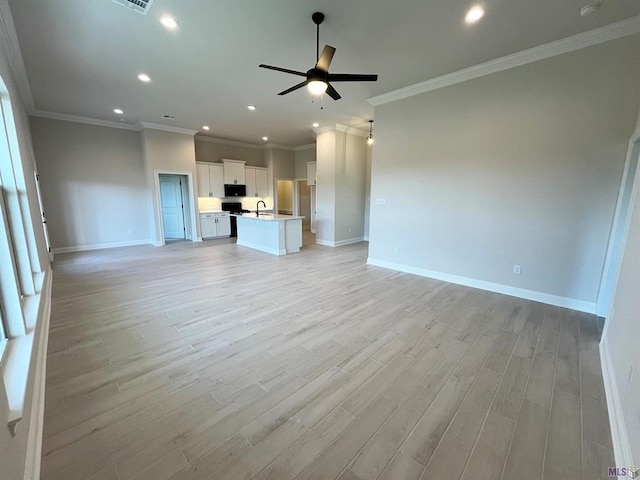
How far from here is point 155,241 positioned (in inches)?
283

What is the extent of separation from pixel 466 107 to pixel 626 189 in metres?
2.09

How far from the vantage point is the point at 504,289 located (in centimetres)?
376

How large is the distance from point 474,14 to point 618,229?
277 centimetres

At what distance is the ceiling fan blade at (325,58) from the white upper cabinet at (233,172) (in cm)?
657

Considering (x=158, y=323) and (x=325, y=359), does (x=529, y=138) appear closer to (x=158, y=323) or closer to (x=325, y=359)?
(x=325, y=359)

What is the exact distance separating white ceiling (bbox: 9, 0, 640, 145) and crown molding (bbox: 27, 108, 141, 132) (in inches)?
41.6

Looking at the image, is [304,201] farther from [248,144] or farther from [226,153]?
[226,153]

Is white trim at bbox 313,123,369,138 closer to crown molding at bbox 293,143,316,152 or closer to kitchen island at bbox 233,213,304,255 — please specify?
crown molding at bbox 293,143,316,152

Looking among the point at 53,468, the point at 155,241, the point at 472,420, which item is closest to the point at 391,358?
the point at 472,420

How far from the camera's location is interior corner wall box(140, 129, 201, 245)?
22.0 feet

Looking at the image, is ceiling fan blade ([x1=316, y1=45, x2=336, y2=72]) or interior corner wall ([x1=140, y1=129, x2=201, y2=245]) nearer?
ceiling fan blade ([x1=316, y1=45, x2=336, y2=72])

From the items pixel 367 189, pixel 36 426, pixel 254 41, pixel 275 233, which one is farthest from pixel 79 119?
pixel 367 189

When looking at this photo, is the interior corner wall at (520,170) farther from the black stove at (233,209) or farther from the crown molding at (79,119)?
the crown molding at (79,119)

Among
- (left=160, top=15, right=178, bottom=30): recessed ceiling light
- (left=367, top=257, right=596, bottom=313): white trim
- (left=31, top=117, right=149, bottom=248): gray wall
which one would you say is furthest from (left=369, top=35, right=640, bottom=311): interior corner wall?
(left=31, top=117, right=149, bottom=248): gray wall
